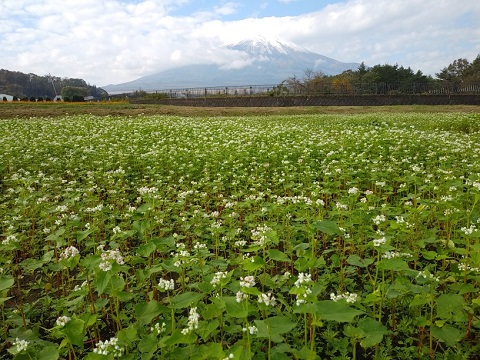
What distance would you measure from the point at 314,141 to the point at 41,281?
768 cm

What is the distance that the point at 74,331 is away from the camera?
7.15ft

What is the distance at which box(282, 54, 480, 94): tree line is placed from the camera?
3684 cm

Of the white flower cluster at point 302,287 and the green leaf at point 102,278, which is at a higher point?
the white flower cluster at point 302,287

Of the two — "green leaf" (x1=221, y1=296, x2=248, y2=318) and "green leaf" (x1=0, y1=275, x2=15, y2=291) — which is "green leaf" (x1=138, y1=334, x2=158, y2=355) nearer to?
"green leaf" (x1=221, y1=296, x2=248, y2=318)

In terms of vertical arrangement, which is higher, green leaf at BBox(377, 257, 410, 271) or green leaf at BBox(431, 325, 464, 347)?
green leaf at BBox(377, 257, 410, 271)

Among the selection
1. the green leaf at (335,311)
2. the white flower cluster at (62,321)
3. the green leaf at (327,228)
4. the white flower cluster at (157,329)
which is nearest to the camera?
the green leaf at (335,311)

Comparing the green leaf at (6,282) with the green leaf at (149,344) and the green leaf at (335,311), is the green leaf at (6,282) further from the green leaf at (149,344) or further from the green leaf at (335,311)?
the green leaf at (335,311)

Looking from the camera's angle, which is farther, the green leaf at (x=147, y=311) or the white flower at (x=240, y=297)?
the green leaf at (x=147, y=311)

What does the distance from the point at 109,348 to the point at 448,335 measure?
2200 millimetres

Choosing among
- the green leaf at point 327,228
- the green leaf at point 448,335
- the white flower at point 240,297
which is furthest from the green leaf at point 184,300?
the green leaf at point 448,335

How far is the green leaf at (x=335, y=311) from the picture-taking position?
2070 mm

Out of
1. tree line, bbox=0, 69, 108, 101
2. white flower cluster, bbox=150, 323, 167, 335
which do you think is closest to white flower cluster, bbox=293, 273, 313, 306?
white flower cluster, bbox=150, 323, 167, 335

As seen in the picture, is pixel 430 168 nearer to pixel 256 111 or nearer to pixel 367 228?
pixel 367 228

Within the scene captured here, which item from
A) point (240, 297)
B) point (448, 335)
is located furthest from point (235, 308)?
point (448, 335)
